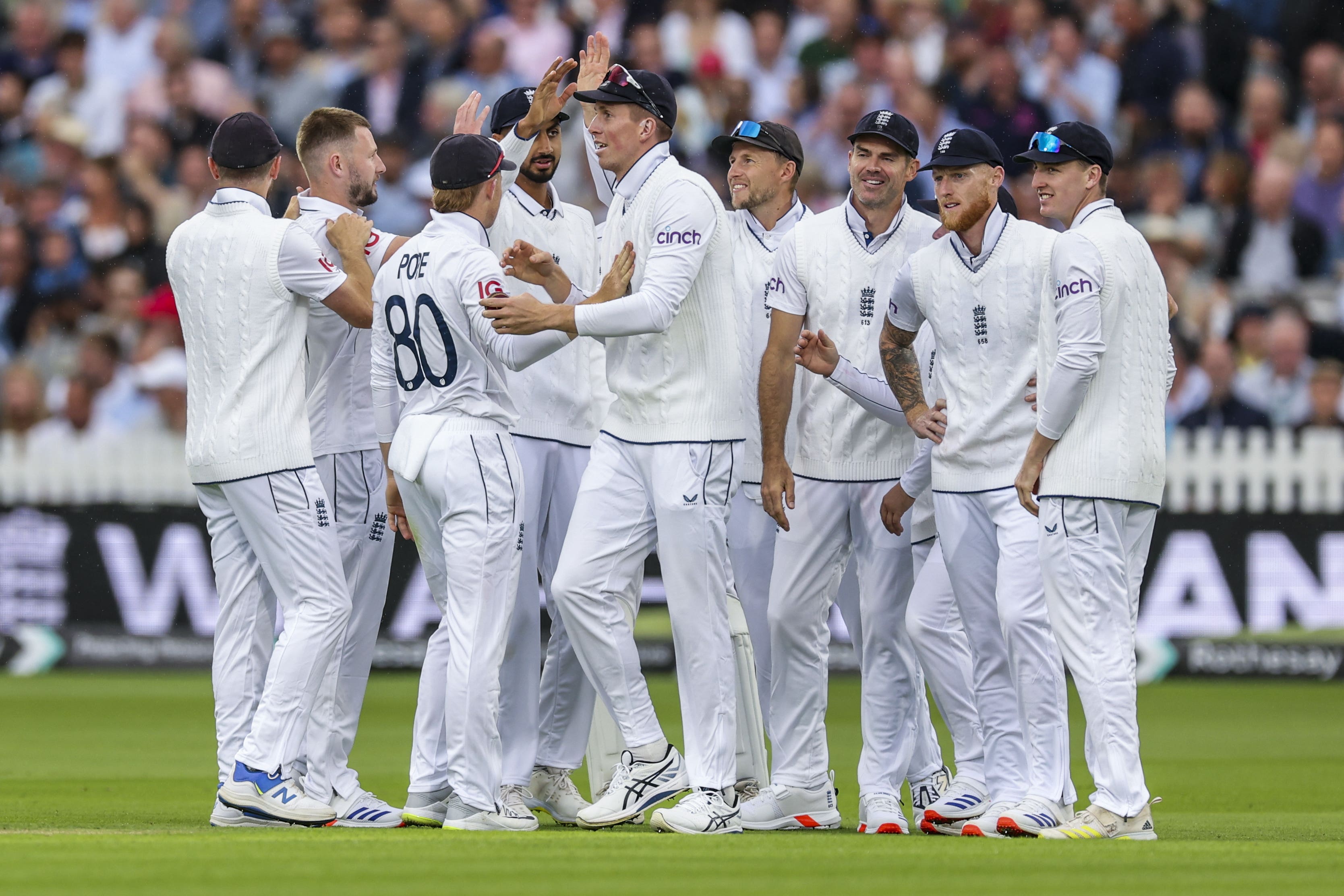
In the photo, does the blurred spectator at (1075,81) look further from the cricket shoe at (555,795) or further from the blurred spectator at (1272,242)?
the cricket shoe at (555,795)

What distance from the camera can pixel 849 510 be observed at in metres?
7.93

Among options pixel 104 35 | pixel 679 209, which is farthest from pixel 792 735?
pixel 104 35

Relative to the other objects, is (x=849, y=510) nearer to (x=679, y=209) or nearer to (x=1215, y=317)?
(x=679, y=209)

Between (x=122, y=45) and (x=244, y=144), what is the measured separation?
1360 centimetres

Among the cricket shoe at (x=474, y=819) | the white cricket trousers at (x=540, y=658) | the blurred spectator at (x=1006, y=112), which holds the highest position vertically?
the blurred spectator at (x=1006, y=112)

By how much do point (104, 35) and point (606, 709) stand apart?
47.9 feet

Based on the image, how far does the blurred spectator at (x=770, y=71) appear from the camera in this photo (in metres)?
18.1

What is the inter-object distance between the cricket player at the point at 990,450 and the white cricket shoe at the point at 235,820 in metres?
2.59

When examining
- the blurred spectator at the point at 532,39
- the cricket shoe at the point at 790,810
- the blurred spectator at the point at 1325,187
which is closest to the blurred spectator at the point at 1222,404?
the blurred spectator at the point at 1325,187

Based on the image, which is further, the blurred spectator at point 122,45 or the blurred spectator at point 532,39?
the blurred spectator at point 122,45

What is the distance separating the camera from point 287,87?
19.1 m

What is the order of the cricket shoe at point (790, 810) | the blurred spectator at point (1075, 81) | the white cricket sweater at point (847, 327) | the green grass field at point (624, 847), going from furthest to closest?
1. the blurred spectator at point (1075, 81)
2. the white cricket sweater at point (847, 327)
3. the cricket shoe at point (790, 810)
4. the green grass field at point (624, 847)

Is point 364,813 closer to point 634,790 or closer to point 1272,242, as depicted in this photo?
point 634,790

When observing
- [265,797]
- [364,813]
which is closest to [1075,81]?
[364,813]
